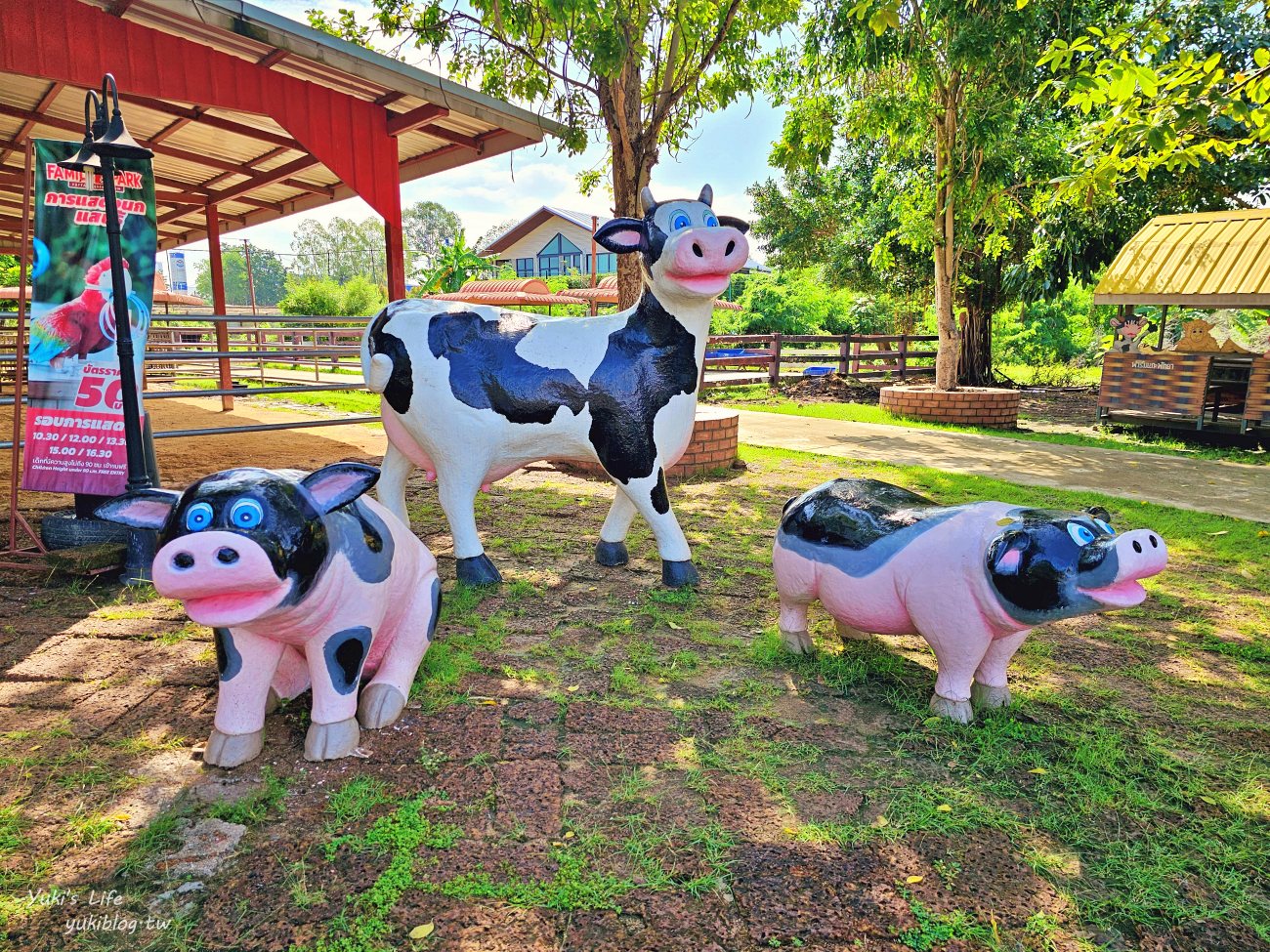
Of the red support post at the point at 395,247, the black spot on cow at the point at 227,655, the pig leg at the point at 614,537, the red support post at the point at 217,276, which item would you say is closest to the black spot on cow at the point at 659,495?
the pig leg at the point at 614,537

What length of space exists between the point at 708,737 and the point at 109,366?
362cm

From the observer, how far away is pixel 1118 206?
37.8 feet

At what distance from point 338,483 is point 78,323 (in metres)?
2.81

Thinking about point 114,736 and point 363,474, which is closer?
point 363,474

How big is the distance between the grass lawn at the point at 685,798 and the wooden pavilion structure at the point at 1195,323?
255 inches

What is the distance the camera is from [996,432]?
30.1ft

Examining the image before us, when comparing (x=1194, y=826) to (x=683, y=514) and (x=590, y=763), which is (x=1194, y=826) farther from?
(x=683, y=514)

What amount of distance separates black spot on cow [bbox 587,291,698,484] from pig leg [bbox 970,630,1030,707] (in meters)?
1.65

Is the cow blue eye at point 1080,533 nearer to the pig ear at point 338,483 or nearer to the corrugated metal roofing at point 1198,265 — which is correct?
the pig ear at point 338,483

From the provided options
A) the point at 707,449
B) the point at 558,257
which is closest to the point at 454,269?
the point at 707,449

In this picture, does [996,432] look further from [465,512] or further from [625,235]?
[465,512]

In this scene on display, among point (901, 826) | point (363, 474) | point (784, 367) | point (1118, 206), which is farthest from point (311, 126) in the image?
point (784, 367)

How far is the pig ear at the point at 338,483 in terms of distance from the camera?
2006 mm

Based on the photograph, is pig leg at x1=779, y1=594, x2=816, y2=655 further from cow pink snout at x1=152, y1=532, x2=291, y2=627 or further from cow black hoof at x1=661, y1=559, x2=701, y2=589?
cow pink snout at x1=152, y1=532, x2=291, y2=627
